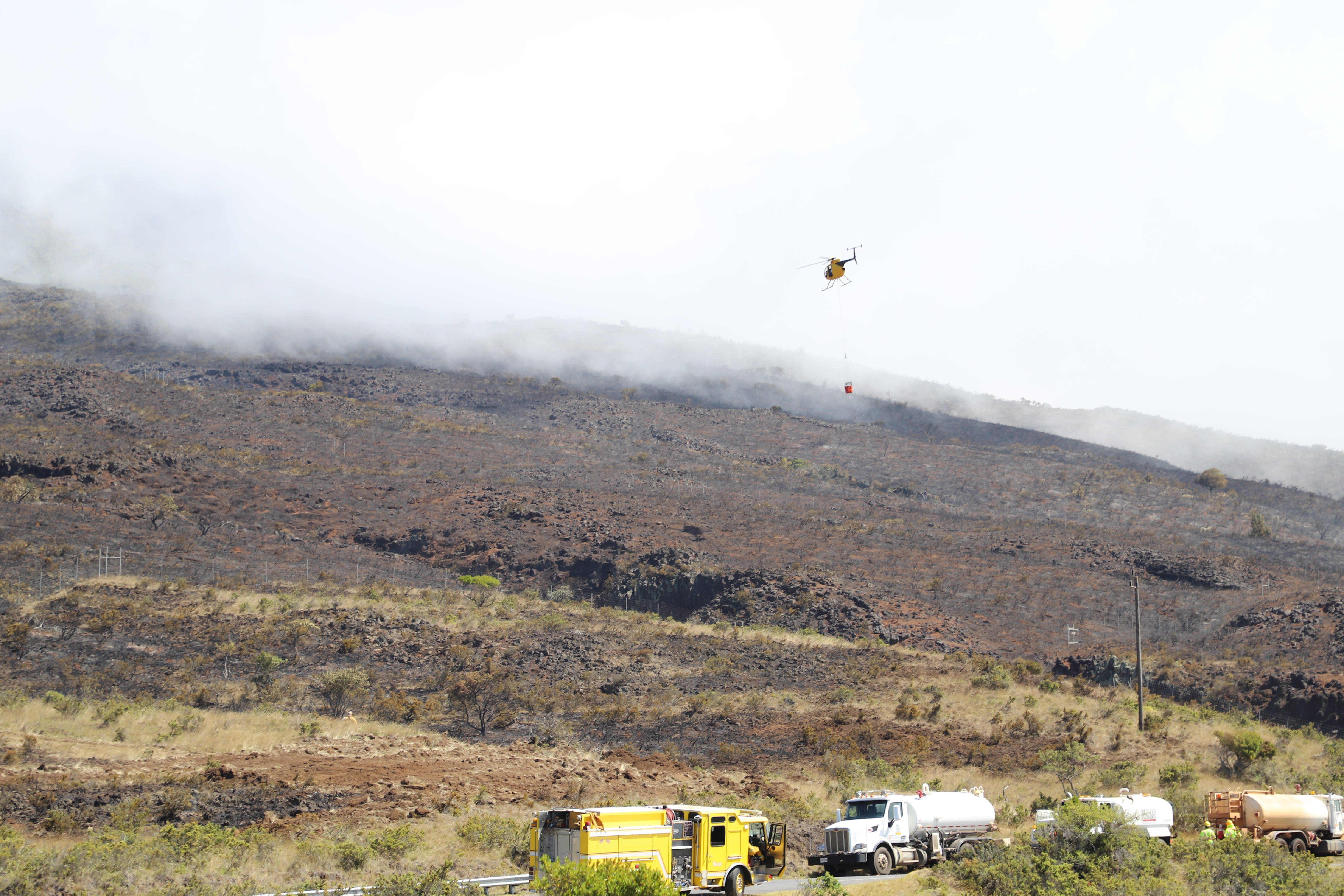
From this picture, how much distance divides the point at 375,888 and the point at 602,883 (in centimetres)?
444

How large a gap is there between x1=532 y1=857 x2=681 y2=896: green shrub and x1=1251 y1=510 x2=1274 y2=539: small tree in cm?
9390

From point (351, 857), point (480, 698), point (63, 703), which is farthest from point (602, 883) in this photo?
point (480, 698)

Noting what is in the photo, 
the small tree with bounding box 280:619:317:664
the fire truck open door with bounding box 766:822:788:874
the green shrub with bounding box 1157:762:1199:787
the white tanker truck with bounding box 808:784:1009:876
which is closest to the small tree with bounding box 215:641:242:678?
the small tree with bounding box 280:619:317:664

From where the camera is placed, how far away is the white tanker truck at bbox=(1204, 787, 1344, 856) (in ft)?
74.9

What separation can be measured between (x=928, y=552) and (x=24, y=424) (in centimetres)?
7430

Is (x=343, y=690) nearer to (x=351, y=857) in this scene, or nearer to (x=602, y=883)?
(x=351, y=857)

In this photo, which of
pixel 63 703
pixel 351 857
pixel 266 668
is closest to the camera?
pixel 351 857

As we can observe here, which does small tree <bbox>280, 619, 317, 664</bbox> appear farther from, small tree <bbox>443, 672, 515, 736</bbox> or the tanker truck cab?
the tanker truck cab

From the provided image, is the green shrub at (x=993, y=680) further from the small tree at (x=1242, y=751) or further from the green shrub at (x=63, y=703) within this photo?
the green shrub at (x=63, y=703)

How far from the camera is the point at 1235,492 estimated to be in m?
107

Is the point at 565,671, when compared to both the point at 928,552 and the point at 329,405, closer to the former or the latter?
the point at 928,552

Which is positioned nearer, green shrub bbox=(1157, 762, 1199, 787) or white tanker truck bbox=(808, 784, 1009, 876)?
white tanker truck bbox=(808, 784, 1009, 876)

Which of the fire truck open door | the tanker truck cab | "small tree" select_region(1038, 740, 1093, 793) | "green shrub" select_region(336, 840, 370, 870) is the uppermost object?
the tanker truck cab

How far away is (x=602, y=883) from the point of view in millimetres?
11211
